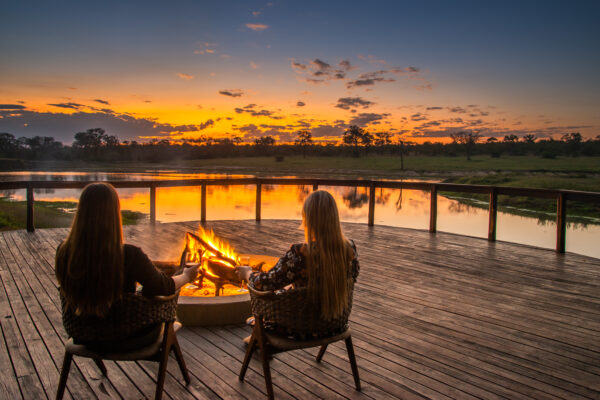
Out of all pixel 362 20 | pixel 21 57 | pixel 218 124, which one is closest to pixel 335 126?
pixel 218 124

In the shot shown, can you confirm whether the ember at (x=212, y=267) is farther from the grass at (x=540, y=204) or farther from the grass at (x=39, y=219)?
the grass at (x=540, y=204)

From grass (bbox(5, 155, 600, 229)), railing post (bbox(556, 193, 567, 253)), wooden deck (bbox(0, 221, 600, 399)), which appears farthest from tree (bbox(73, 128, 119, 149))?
railing post (bbox(556, 193, 567, 253))

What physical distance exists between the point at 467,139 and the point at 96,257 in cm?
5795

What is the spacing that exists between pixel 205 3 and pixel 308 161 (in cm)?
4577

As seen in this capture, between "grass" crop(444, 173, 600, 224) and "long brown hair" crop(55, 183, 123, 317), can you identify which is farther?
"grass" crop(444, 173, 600, 224)

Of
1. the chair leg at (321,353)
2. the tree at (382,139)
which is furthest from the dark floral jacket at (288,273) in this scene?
the tree at (382,139)

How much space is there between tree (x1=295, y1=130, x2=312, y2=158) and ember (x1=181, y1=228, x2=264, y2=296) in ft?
169

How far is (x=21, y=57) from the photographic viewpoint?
12.8m

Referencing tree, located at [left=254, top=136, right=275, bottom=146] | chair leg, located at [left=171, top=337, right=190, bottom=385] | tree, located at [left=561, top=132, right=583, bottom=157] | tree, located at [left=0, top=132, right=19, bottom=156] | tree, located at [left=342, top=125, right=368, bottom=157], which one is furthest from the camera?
tree, located at [left=254, top=136, right=275, bottom=146]

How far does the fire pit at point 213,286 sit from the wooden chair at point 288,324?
1.00 metres

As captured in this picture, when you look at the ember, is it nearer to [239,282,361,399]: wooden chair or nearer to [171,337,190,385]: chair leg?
[171,337,190,385]: chair leg

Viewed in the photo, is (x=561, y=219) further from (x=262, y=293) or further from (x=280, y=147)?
(x=280, y=147)

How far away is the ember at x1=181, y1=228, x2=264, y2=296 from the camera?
3.44m

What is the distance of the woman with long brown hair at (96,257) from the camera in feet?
5.28
